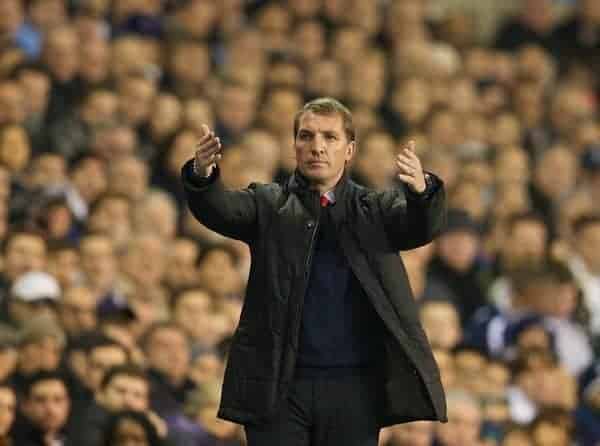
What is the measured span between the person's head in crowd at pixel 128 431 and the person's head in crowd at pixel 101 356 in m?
0.62

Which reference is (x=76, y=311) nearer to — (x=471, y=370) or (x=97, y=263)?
(x=97, y=263)

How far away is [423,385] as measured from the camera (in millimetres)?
5312

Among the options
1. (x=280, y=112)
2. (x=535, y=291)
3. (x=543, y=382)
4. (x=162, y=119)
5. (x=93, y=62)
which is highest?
(x=93, y=62)

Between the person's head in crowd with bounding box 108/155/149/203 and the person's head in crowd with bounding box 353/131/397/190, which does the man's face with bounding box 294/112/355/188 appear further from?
the person's head in crowd with bounding box 353/131/397/190

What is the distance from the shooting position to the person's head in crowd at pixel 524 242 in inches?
429

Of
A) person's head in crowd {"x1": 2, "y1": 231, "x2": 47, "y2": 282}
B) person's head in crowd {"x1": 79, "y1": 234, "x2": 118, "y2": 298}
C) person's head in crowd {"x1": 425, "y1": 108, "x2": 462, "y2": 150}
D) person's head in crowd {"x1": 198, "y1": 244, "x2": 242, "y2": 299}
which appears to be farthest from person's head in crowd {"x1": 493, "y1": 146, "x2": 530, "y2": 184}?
person's head in crowd {"x1": 2, "y1": 231, "x2": 47, "y2": 282}

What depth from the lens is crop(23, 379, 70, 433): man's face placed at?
25.8 feet

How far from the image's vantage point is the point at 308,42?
500 inches

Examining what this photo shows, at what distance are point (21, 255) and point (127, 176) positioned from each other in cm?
159

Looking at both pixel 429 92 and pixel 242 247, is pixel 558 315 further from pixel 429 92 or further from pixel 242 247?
pixel 429 92

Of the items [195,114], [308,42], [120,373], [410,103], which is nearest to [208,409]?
[120,373]

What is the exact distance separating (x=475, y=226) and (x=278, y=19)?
2561 mm

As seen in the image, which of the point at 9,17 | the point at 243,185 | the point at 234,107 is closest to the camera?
the point at 243,185

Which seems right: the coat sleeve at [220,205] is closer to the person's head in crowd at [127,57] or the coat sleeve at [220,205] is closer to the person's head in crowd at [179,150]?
the person's head in crowd at [179,150]
